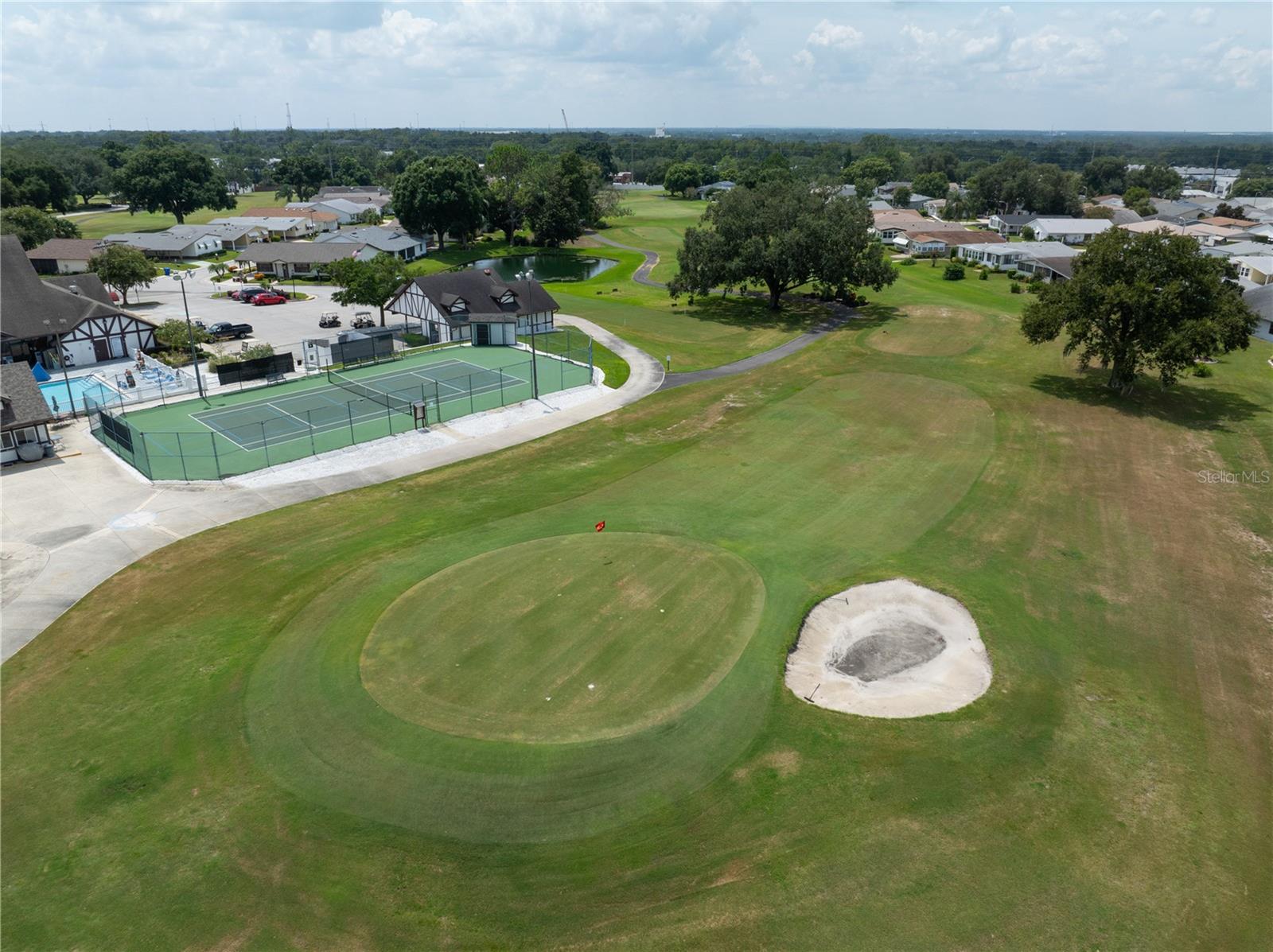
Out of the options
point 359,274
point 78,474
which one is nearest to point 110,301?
point 359,274

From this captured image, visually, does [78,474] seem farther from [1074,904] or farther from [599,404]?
[1074,904]

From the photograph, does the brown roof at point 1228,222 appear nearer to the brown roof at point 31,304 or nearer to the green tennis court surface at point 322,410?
the green tennis court surface at point 322,410

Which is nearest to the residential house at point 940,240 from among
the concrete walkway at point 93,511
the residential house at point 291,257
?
the residential house at point 291,257

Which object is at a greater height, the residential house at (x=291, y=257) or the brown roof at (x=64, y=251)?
the brown roof at (x=64, y=251)

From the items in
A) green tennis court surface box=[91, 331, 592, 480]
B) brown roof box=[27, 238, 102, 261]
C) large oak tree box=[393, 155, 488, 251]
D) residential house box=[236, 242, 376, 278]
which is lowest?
green tennis court surface box=[91, 331, 592, 480]

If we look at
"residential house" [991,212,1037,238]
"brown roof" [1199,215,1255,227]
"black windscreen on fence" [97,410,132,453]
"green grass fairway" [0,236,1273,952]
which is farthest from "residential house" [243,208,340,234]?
"brown roof" [1199,215,1255,227]

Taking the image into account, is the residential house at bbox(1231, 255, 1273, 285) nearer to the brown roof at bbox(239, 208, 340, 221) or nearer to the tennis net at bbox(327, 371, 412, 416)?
the tennis net at bbox(327, 371, 412, 416)
